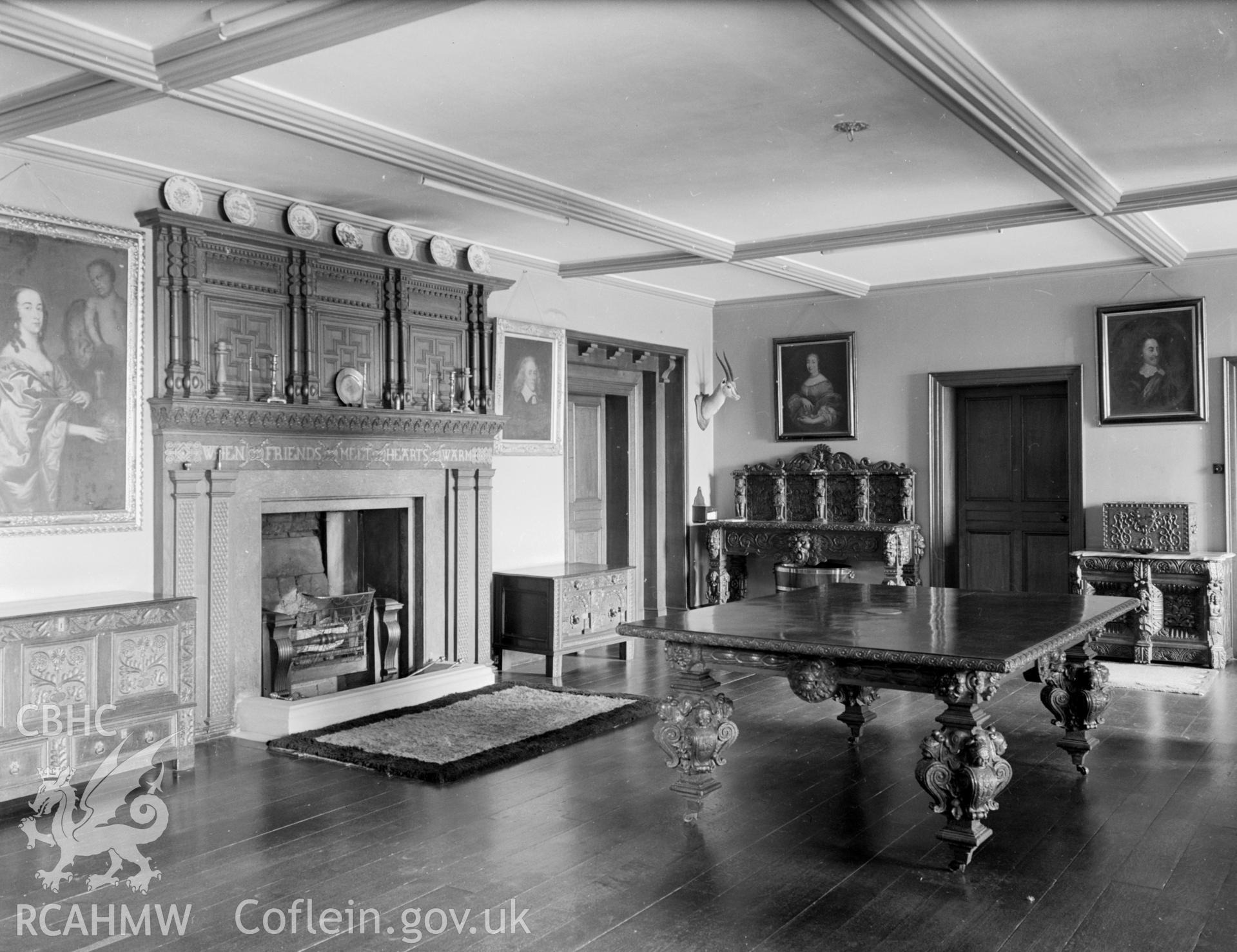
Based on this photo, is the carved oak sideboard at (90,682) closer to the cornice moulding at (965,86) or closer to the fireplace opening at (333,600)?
the fireplace opening at (333,600)

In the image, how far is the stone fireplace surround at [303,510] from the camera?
19.3 ft

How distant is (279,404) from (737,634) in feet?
10.3

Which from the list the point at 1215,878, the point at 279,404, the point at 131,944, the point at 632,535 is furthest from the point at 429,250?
the point at 1215,878

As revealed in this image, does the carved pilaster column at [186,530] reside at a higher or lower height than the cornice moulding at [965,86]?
lower

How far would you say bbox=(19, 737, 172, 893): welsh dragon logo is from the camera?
397 centimetres

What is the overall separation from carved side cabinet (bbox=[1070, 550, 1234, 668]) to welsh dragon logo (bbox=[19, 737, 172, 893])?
21.3ft

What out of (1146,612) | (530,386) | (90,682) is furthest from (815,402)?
(90,682)

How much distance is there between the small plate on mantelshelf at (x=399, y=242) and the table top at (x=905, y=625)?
329 centimetres

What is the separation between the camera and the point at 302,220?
6434 mm

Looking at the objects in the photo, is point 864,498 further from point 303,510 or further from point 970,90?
point 970,90

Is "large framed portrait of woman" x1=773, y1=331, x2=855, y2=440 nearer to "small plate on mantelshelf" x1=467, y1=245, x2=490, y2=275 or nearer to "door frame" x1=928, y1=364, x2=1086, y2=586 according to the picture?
"door frame" x1=928, y1=364, x2=1086, y2=586

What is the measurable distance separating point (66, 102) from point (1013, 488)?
25.1 ft

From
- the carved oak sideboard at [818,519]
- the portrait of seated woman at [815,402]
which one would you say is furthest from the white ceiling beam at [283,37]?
the portrait of seated woman at [815,402]

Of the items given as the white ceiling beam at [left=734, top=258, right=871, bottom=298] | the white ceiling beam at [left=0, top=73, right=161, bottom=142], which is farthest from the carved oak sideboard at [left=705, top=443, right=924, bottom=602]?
the white ceiling beam at [left=0, top=73, right=161, bottom=142]
